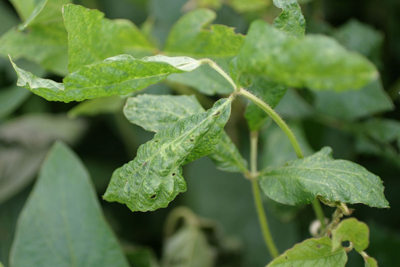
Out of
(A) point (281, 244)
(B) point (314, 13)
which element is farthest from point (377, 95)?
(A) point (281, 244)

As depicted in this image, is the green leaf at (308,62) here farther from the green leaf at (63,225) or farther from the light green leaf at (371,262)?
the green leaf at (63,225)

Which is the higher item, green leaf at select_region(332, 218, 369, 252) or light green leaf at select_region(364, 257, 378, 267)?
green leaf at select_region(332, 218, 369, 252)

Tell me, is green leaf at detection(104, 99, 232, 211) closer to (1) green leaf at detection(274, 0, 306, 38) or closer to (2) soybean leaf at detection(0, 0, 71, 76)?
(1) green leaf at detection(274, 0, 306, 38)

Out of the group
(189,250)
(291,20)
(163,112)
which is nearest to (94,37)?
(163,112)

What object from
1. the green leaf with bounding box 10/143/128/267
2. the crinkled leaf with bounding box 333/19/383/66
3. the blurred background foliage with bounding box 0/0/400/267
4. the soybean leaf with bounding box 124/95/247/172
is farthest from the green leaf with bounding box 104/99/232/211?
the crinkled leaf with bounding box 333/19/383/66

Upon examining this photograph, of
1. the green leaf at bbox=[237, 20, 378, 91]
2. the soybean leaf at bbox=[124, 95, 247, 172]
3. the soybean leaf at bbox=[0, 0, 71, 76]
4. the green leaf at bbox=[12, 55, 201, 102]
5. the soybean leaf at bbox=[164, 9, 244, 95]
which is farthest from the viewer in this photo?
the soybean leaf at bbox=[0, 0, 71, 76]

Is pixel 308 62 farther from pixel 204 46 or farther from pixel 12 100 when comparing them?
pixel 12 100
